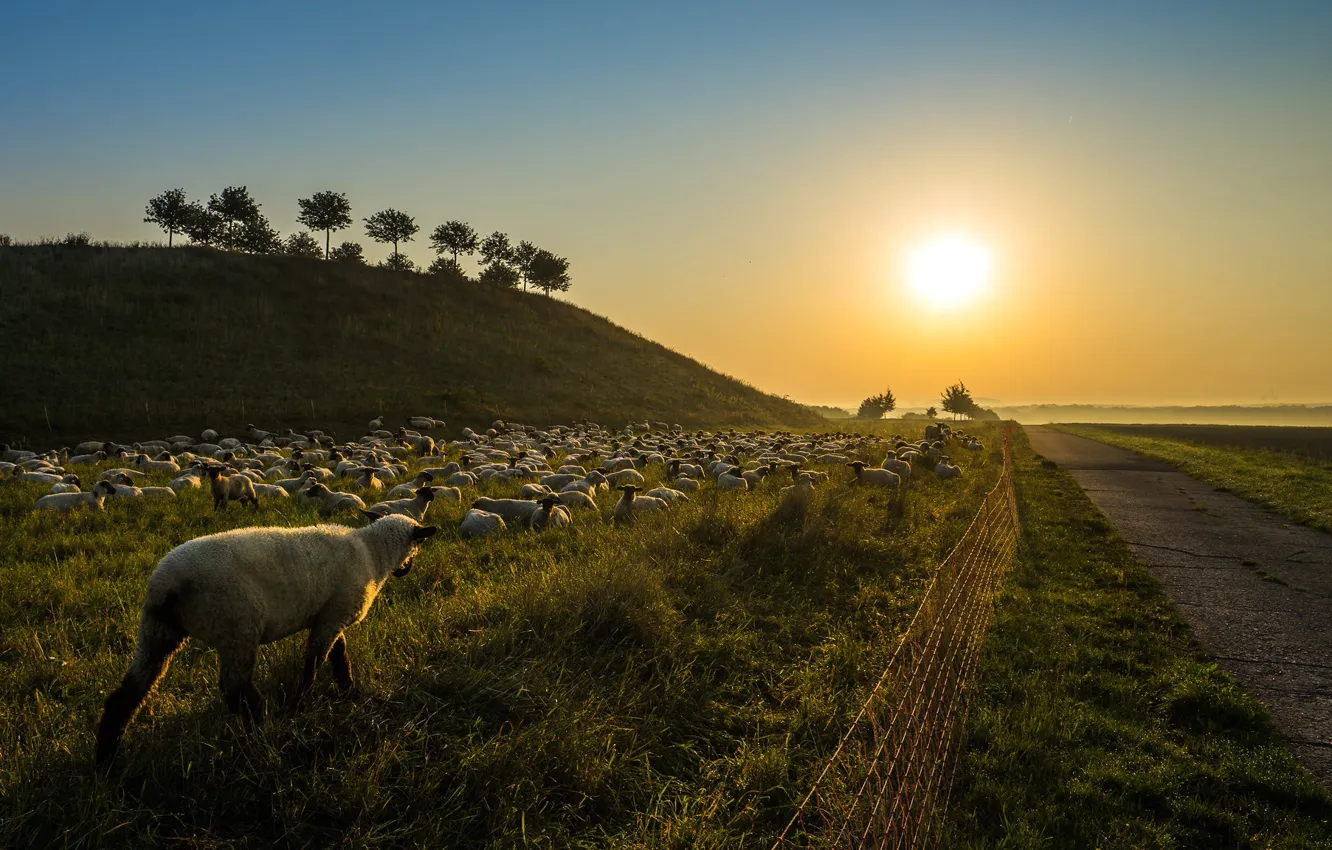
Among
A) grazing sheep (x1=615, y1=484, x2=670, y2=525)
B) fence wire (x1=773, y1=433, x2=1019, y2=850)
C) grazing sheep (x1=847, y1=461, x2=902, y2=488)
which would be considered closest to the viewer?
fence wire (x1=773, y1=433, x2=1019, y2=850)

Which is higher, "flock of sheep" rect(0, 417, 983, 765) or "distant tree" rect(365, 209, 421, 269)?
"distant tree" rect(365, 209, 421, 269)

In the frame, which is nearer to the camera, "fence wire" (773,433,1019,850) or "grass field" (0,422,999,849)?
"grass field" (0,422,999,849)

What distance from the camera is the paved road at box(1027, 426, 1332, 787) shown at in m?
6.29

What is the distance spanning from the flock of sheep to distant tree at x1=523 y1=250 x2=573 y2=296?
1964 inches

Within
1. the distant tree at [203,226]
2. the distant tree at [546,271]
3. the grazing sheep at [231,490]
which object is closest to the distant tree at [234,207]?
the distant tree at [203,226]

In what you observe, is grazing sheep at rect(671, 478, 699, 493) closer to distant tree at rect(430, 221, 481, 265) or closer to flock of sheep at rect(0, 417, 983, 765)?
flock of sheep at rect(0, 417, 983, 765)

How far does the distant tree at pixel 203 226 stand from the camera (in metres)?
64.8

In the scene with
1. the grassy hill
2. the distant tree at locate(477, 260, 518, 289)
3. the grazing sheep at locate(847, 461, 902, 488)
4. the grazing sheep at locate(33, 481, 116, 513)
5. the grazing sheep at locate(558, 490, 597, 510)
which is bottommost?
the grazing sheep at locate(33, 481, 116, 513)

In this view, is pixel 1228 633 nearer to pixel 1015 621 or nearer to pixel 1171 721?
pixel 1015 621

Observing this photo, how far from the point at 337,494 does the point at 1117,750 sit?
1398cm

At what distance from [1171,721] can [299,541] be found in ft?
26.5

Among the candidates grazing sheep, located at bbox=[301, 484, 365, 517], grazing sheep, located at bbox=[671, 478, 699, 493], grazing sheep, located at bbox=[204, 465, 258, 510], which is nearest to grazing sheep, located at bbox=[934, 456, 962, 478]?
grazing sheep, located at bbox=[671, 478, 699, 493]

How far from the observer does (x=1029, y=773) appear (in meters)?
5.14

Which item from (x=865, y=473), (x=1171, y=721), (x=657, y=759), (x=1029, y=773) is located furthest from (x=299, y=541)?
(x=865, y=473)
